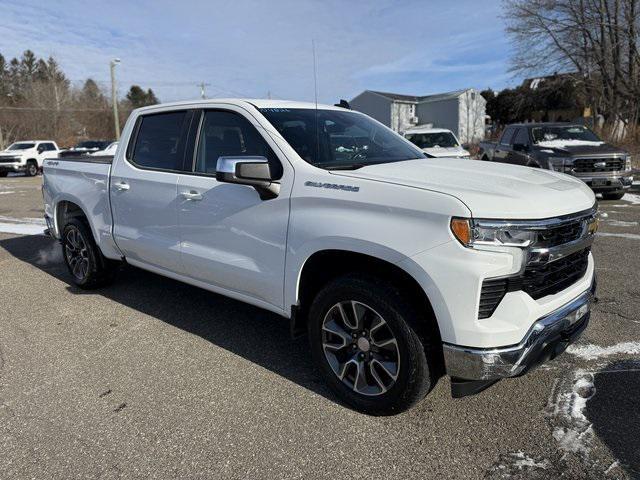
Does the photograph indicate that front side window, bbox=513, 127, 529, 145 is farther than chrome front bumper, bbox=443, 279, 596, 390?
Yes

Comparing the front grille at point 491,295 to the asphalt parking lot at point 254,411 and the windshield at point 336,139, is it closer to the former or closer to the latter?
the asphalt parking lot at point 254,411

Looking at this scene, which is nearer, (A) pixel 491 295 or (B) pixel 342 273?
(A) pixel 491 295

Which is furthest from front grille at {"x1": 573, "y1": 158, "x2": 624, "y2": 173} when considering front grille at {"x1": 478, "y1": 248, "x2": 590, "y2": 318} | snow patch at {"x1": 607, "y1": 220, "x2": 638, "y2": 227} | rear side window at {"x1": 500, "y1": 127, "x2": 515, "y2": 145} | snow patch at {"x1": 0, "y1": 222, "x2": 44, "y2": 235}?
snow patch at {"x1": 0, "y1": 222, "x2": 44, "y2": 235}

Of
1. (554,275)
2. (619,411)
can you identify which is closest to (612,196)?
(619,411)

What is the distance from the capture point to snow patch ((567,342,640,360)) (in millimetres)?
3801

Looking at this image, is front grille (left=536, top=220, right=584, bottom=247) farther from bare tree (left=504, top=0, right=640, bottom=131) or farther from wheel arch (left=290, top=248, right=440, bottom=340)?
bare tree (left=504, top=0, right=640, bottom=131)

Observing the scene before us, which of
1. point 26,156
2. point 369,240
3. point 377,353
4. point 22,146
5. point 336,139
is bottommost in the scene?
point 377,353

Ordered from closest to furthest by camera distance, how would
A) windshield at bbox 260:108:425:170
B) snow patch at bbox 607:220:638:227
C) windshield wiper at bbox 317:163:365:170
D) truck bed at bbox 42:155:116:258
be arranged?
windshield wiper at bbox 317:163:365:170, windshield at bbox 260:108:425:170, truck bed at bbox 42:155:116:258, snow patch at bbox 607:220:638:227

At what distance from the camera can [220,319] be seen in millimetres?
4738

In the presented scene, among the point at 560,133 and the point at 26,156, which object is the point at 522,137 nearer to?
the point at 560,133

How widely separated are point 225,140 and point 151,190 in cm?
89

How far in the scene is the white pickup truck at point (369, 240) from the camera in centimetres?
259

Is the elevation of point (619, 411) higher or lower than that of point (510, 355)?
lower

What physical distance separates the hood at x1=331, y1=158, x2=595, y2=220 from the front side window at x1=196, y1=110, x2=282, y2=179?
2.77 ft
